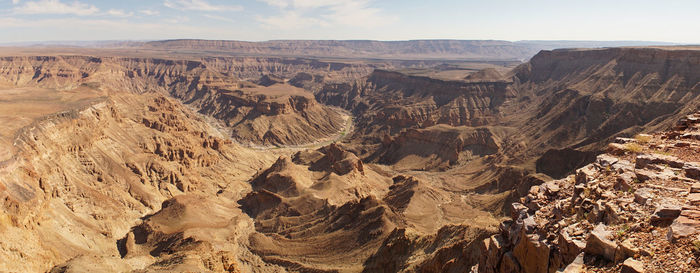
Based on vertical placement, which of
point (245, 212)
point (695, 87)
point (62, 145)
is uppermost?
point (695, 87)

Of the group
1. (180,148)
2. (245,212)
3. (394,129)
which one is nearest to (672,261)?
(245,212)

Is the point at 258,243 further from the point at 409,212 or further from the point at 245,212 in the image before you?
the point at 409,212

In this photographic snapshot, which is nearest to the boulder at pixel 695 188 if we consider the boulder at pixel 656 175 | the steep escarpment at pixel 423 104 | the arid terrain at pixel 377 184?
the arid terrain at pixel 377 184

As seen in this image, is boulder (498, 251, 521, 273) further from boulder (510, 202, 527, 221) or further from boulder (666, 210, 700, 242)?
boulder (666, 210, 700, 242)

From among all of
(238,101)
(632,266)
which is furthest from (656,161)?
(238,101)

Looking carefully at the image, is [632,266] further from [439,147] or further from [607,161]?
[439,147]

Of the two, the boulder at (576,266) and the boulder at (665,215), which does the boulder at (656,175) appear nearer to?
the boulder at (665,215)
